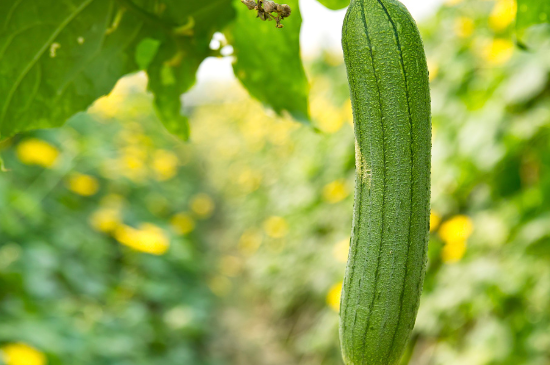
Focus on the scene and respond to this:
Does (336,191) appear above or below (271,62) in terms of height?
above

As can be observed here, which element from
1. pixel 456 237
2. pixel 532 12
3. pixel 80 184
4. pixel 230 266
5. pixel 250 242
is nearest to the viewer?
pixel 532 12

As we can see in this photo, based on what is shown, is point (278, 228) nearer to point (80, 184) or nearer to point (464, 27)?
point (80, 184)

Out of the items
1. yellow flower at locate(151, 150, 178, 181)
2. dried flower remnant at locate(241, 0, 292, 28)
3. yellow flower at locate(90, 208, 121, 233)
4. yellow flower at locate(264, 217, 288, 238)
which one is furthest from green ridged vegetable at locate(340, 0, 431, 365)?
yellow flower at locate(151, 150, 178, 181)

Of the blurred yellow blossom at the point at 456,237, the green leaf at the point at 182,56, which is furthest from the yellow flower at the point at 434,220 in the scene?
the green leaf at the point at 182,56

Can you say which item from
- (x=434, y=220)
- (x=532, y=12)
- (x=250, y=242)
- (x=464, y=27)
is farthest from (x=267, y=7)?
(x=250, y=242)

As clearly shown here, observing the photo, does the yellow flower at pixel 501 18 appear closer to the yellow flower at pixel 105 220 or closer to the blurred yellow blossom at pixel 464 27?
the blurred yellow blossom at pixel 464 27

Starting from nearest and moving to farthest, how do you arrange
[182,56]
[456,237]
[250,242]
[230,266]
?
[182,56] → [456,237] → [230,266] → [250,242]

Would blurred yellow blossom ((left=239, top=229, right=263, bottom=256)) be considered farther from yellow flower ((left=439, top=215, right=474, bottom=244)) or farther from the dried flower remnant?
the dried flower remnant
